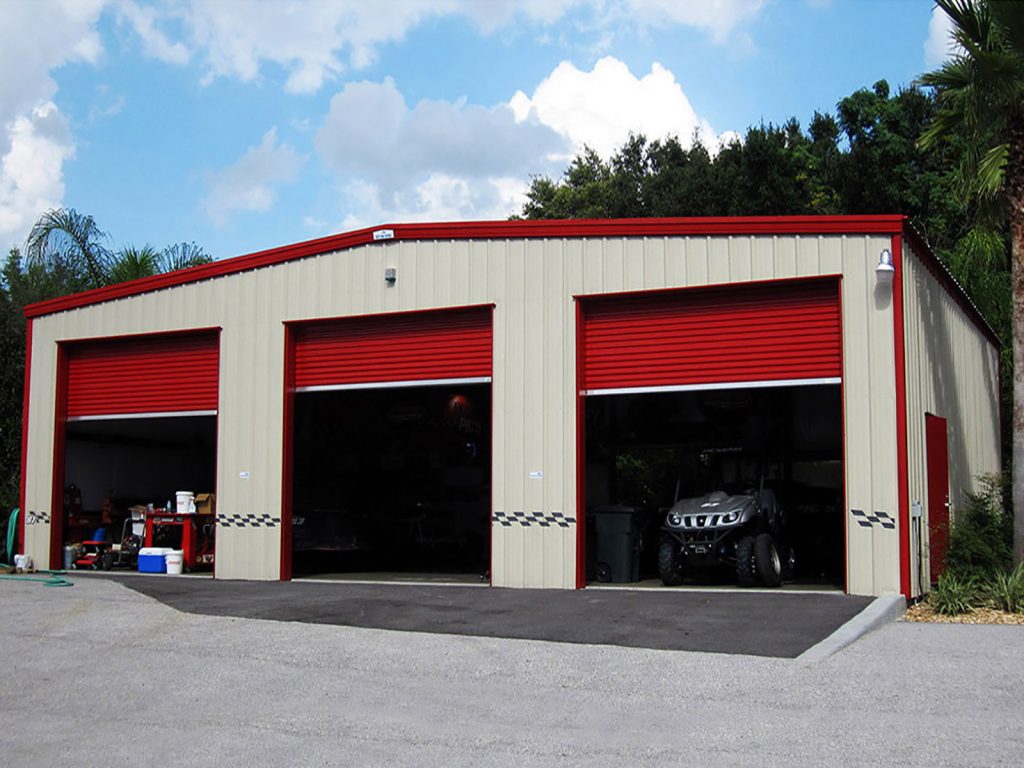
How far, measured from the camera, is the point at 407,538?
73.7ft

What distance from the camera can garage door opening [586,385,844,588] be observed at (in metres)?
15.7

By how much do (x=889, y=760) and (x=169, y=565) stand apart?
14.8 metres

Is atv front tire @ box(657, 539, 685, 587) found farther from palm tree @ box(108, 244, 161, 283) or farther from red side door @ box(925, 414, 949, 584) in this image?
palm tree @ box(108, 244, 161, 283)

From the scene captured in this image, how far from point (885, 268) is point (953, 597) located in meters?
3.89

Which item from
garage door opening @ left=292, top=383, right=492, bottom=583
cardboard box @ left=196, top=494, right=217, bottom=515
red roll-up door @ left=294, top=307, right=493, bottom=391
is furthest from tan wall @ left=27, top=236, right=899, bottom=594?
garage door opening @ left=292, top=383, right=492, bottom=583

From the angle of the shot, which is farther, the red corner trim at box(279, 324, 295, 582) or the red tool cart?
the red tool cart

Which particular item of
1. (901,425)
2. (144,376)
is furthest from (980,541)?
(144,376)

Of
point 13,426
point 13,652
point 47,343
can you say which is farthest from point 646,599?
point 13,426

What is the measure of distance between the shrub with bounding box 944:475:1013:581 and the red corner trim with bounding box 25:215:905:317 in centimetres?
423

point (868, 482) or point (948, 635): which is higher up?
point (868, 482)

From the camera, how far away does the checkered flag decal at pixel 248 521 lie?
1717cm

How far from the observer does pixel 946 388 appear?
1630cm

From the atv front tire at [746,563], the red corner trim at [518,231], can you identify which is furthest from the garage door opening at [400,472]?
the atv front tire at [746,563]

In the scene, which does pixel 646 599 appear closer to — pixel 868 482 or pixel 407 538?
pixel 868 482
